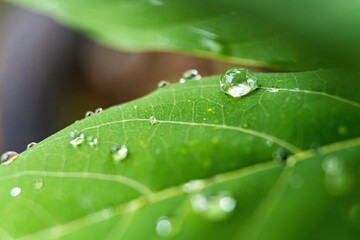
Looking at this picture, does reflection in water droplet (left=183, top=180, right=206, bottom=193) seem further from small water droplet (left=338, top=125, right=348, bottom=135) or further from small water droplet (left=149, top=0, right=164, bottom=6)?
small water droplet (left=149, top=0, right=164, bottom=6)

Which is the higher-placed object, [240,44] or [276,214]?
[240,44]

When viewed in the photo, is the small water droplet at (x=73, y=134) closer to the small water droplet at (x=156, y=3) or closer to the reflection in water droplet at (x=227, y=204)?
the reflection in water droplet at (x=227, y=204)

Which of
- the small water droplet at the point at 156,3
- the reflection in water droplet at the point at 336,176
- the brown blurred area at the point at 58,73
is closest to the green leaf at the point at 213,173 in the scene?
the reflection in water droplet at the point at 336,176

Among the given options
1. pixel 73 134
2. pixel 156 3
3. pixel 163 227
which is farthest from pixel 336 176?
pixel 156 3

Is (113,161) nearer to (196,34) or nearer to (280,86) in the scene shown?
(280,86)

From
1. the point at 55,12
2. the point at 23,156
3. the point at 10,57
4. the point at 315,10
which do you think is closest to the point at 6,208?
the point at 23,156

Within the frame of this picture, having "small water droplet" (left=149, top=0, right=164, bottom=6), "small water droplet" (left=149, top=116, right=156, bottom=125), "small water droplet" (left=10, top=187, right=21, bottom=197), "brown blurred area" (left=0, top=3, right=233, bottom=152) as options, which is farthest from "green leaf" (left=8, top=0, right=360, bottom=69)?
"brown blurred area" (left=0, top=3, right=233, bottom=152)
